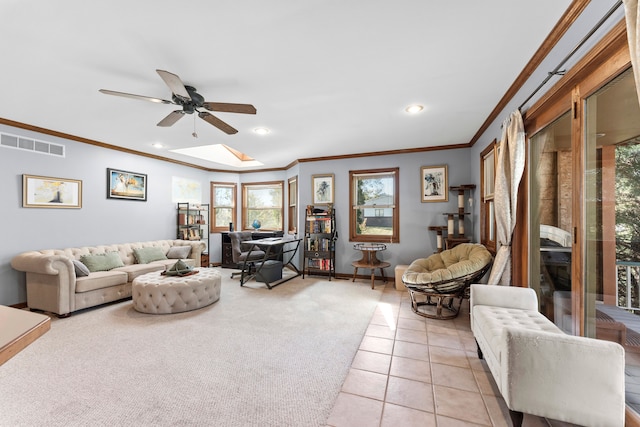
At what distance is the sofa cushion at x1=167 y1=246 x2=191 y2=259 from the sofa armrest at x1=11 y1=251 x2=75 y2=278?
1811 millimetres

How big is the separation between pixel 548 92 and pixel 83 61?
12.1 ft

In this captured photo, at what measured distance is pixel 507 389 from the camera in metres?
1.47

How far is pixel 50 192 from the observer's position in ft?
13.0

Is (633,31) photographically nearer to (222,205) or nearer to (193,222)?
(193,222)

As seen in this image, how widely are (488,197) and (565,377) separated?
2.71 m

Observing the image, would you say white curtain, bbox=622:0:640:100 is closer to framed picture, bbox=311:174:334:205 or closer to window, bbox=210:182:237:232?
framed picture, bbox=311:174:334:205

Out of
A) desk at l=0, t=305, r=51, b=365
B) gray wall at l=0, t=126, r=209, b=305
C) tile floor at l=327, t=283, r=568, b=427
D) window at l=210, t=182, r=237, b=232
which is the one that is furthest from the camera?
window at l=210, t=182, r=237, b=232

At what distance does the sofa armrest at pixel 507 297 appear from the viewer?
2.21 meters

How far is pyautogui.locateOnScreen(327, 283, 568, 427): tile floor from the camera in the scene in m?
1.63

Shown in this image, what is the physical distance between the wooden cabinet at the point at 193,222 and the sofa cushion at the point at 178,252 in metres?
0.72

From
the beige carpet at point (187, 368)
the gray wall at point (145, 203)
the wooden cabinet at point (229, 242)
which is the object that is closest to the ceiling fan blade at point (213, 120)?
the beige carpet at point (187, 368)

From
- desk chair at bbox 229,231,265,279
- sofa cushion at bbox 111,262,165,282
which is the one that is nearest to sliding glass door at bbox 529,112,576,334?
desk chair at bbox 229,231,265,279

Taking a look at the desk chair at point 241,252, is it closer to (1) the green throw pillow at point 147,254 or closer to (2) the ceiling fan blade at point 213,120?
(1) the green throw pillow at point 147,254

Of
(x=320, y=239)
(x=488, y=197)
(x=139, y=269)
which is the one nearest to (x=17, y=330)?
(x=139, y=269)
